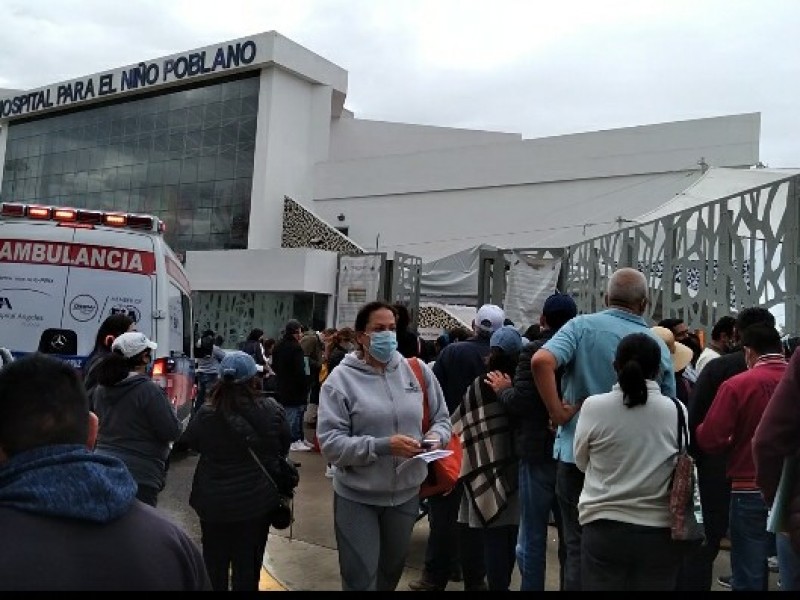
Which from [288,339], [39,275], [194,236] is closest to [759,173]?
[288,339]

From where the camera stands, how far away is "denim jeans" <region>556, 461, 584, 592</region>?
374 centimetres

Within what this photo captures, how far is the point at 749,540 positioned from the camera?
13.8 ft

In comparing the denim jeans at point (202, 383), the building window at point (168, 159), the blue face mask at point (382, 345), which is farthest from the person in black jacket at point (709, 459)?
the building window at point (168, 159)

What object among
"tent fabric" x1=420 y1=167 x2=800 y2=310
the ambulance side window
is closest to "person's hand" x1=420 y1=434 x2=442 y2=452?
the ambulance side window

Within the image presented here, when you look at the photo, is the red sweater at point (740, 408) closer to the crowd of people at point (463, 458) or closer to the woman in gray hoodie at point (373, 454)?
the crowd of people at point (463, 458)

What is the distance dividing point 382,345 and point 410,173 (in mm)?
25355

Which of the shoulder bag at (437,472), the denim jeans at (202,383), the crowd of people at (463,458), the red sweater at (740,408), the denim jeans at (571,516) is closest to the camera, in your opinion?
the crowd of people at (463,458)

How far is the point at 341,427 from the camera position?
145 inches

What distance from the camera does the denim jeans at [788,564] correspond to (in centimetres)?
314

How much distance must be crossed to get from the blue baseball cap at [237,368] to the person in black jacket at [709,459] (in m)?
2.53

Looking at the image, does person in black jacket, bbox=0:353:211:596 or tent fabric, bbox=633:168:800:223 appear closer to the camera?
person in black jacket, bbox=0:353:211:596

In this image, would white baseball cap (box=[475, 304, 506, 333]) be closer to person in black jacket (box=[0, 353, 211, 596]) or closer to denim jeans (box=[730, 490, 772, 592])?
denim jeans (box=[730, 490, 772, 592])

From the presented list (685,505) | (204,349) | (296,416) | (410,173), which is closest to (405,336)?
(685,505)

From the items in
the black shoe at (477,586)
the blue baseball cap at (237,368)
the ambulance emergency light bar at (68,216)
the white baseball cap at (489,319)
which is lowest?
the black shoe at (477,586)
